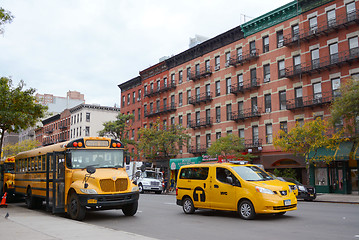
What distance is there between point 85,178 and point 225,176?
16.3ft

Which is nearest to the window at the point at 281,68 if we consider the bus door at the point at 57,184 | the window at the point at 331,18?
the window at the point at 331,18

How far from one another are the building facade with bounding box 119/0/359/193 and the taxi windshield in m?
16.0

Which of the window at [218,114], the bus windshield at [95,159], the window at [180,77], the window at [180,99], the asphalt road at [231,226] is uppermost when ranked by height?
the window at [180,77]

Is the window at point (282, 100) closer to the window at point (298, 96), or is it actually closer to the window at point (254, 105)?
the window at point (298, 96)

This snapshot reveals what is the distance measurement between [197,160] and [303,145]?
1565 centimetres

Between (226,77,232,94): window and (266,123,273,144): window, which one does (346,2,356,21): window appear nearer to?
(266,123,273,144): window

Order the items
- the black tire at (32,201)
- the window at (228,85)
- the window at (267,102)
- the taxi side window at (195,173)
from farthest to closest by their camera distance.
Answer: the window at (228,85)
the window at (267,102)
the black tire at (32,201)
the taxi side window at (195,173)

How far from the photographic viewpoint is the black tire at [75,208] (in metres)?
12.6

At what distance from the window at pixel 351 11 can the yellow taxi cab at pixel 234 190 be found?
2171 cm

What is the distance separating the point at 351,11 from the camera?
1177 inches

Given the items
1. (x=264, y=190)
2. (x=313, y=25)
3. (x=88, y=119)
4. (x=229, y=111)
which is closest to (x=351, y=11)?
(x=313, y=25)

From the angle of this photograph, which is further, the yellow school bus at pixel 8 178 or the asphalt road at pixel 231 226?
the yellow school bus at pixel 8 178

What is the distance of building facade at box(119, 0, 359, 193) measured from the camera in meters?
30.4

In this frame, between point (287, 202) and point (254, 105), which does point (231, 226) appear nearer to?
point (287, 202)
